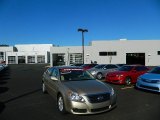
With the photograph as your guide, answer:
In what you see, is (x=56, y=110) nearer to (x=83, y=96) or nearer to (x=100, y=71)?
(x=83, y=96)

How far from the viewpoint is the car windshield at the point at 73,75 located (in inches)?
320

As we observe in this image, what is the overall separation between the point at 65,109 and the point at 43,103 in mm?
2102

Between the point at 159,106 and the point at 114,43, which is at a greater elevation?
the point at 114,43

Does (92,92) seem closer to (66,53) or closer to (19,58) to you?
(66,53)

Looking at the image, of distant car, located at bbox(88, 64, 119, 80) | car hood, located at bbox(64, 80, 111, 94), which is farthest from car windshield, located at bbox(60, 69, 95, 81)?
distant car, located at bbox(88, 64, 119, 80)

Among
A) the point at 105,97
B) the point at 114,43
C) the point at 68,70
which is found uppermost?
the point at 114,43

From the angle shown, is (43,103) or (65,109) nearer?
(65,109)

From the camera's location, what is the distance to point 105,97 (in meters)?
6.68

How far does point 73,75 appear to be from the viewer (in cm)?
834

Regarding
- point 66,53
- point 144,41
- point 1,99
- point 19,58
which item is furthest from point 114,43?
point 19,58

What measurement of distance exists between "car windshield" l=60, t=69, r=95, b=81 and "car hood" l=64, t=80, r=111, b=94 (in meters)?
0.56

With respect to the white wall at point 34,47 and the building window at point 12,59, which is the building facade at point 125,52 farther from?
the building window at point 12,59

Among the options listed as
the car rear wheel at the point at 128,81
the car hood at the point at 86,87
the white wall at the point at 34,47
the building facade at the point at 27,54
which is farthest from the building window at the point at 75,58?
the car hood at the point at 86,87

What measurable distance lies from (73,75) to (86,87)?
4.84 ft
